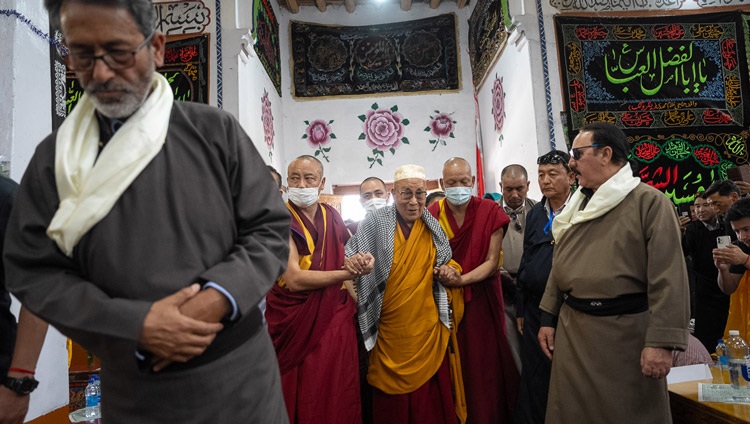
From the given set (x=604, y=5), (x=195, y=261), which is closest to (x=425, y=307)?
(x=195, y=261)

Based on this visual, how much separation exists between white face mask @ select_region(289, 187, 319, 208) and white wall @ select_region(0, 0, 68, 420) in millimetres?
1107

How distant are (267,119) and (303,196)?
123 inches

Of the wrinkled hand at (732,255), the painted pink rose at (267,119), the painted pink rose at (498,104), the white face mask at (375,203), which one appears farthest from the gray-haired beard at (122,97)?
the painted pink rose at (498,104)

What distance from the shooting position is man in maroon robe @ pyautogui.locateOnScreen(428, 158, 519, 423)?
8.69ft

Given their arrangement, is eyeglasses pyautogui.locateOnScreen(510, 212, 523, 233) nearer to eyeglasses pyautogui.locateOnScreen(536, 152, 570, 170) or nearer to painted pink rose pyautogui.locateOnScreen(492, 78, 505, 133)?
eyeglasses pyautogui.locateOnScreen(536, 152, 570, 170)

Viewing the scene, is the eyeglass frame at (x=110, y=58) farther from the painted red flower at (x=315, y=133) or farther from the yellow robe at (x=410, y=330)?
the painted red flower at (x=315, y=133)

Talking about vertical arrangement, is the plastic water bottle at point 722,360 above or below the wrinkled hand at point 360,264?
below

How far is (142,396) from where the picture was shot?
0.91 m

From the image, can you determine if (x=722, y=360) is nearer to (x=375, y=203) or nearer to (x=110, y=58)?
(x=375, y=203)

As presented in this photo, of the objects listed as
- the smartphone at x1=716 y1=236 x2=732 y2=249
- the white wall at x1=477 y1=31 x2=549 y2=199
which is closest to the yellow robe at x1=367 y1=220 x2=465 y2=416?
the smartphone at x1=716 y1=236 x2=732 y2=249

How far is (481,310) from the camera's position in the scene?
2736 millimetres

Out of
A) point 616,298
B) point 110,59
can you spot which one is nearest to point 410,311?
point 616,298

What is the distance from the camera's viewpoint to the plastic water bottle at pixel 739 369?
1882 millimetres

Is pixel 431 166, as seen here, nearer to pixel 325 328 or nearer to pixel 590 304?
pixel 325 328
